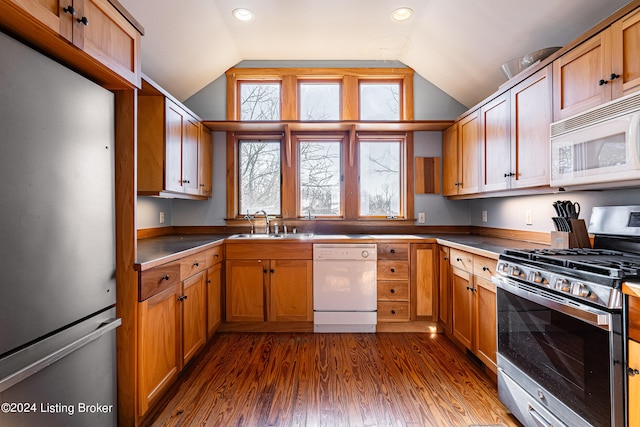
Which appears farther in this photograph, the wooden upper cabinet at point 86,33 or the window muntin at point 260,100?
the window muntin at point 260,100

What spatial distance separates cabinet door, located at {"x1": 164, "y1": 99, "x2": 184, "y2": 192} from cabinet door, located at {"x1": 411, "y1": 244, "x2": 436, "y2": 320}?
2.19m

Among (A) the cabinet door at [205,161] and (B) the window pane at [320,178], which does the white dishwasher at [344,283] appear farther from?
(A) the cabinet door at [205,161]

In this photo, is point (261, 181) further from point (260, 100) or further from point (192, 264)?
point (192, 264)

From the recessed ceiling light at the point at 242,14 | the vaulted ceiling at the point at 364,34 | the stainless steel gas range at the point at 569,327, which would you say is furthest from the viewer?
Result: the recessed ceiling light at the point at 242,14

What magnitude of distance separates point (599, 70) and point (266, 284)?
2690 millimetres

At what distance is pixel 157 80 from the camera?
2746mm

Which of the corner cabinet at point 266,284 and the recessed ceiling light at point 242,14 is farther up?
the recessed ceiling light at point 242,14

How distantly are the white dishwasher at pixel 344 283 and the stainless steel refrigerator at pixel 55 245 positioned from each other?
1665 mm

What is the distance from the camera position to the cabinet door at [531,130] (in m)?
1.80

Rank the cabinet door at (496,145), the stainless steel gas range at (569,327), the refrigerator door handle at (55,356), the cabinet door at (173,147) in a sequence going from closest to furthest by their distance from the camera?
the refrigerator door handle at (55,356) → the stainless steel gas range at (569,327) → the cabinet door at (496,145) → the cabinet door at (173,147)

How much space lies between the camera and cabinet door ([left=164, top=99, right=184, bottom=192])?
2.31 metres

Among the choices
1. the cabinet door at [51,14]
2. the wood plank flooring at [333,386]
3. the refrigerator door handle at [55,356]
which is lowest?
the wood plank flooring at [333,386]

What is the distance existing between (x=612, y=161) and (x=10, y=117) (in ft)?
7.80

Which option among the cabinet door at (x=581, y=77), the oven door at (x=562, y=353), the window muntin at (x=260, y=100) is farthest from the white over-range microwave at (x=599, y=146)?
the window muntin at (x=260, y=100)
